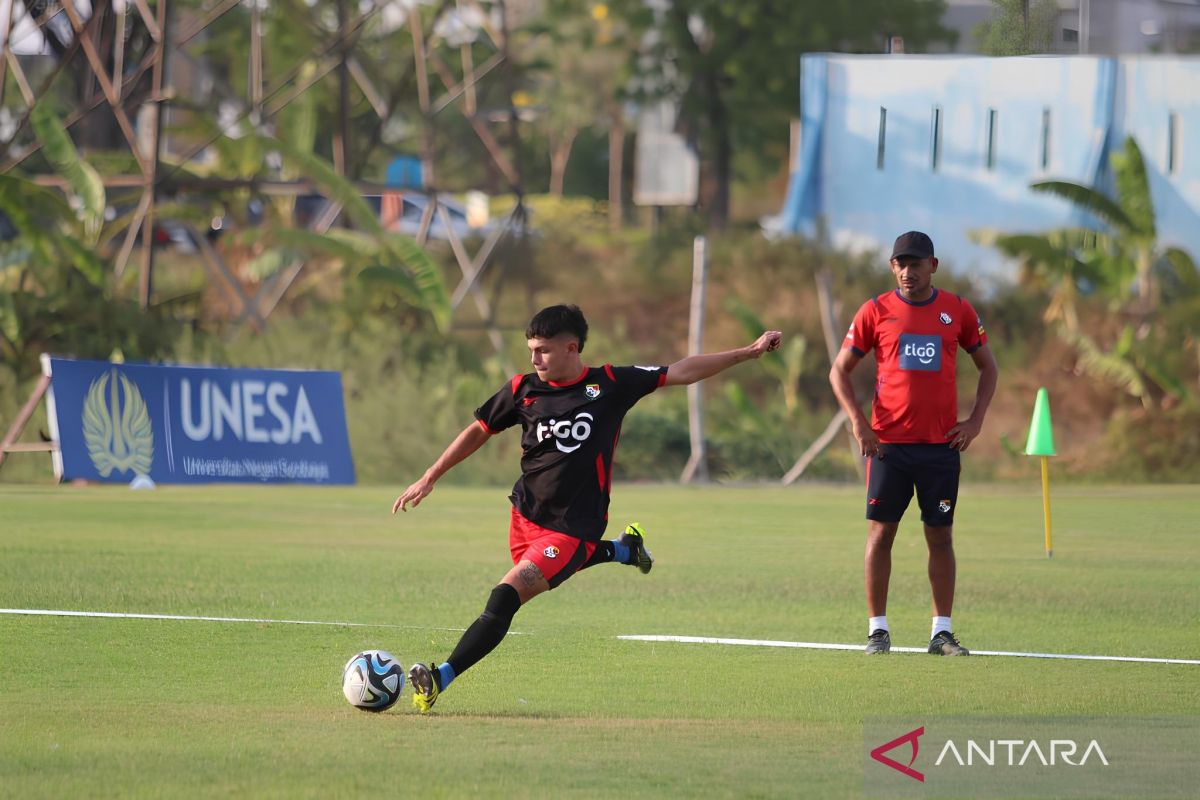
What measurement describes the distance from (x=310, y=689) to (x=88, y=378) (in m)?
15.1

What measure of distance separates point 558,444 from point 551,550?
449mm

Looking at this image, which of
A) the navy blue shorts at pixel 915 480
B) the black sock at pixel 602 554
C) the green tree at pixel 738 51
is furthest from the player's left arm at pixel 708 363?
the green tree at pixel 738 51

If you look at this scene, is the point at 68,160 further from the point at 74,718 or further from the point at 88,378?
the point at 74,718

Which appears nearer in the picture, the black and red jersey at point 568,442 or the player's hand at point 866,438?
the black and red jersey at point 568,442

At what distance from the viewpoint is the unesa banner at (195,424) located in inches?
898

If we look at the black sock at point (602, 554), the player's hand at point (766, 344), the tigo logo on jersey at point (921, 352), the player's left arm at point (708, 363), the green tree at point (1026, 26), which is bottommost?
the black sock at point (602, 554)

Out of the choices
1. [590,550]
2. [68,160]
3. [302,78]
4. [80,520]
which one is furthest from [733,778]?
[302,78]

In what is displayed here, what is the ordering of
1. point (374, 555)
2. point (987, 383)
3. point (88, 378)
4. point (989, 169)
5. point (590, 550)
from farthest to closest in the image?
point (989, 169) → point (88, 378) → point (374, 555) → point (987, 383) → point (590, 550)

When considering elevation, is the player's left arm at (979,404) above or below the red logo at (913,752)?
above

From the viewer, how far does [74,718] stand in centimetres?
761

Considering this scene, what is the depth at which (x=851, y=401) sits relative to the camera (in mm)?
10180

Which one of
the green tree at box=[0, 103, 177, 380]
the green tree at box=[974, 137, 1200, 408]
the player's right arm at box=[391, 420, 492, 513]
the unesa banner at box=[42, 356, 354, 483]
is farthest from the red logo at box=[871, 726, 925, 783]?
the green tree at box=[974, 137, 1200, 408]

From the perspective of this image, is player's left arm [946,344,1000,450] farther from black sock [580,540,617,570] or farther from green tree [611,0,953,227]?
green tree [611,0,953,227]

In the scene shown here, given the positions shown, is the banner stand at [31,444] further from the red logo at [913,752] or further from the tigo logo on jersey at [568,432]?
the red logo at [913,752]
